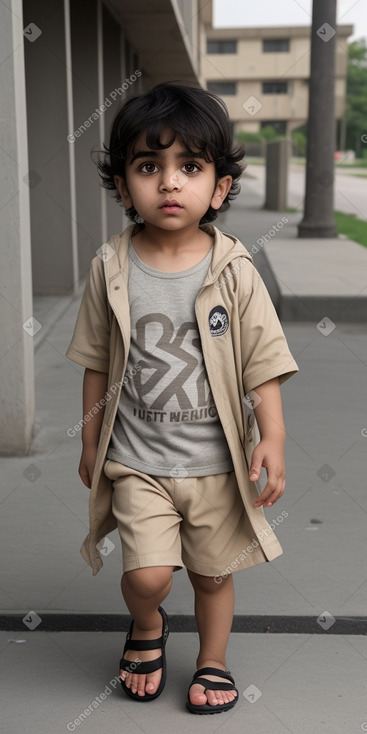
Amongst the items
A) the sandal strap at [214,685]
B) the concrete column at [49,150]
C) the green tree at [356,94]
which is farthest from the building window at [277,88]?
the sandal strap at [214,685]

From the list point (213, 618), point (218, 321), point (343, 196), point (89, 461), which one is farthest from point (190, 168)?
point (343, 196)

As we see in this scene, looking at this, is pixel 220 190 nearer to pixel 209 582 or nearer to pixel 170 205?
pixel 170 205

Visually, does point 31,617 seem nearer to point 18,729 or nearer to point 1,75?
point 18,729

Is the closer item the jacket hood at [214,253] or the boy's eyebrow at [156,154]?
the boy's eyebrow at [156,154]

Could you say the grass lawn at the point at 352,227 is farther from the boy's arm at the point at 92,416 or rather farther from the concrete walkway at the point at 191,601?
the boy's arm at the point at 92,416

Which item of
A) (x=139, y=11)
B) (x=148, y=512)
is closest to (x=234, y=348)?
(x=148, y=512)

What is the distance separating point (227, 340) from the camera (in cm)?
233

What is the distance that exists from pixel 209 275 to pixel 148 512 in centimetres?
57

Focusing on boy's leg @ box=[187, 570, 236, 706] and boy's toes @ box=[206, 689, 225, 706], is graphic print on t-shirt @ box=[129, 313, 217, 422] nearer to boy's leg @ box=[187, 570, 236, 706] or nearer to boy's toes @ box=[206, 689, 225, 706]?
boy's leg @ box=[187, 570, 236, 706]

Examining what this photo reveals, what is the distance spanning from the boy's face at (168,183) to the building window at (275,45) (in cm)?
8147

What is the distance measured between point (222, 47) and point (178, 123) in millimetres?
82389

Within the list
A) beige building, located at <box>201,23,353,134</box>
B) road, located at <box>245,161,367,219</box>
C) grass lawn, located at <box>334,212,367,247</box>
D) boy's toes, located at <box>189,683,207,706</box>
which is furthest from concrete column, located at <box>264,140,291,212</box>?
beige building, located at <box>201,23,353,134</box>

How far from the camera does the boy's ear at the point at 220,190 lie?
2395 mm

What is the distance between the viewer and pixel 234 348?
236 cm
